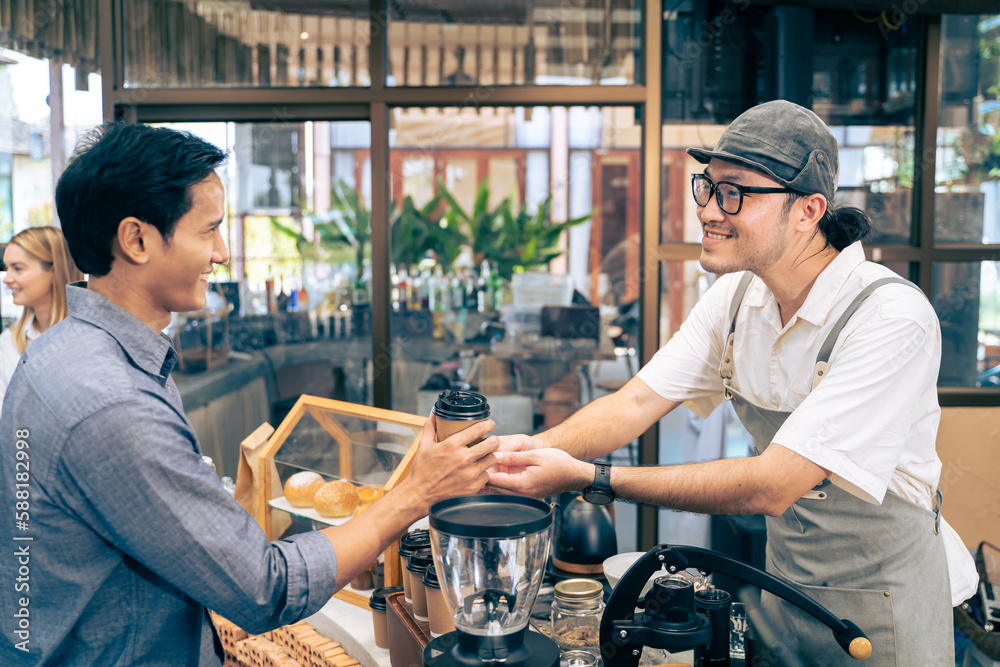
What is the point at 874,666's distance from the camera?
1.40 m

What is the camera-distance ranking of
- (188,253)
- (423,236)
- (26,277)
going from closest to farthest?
1. (188,253)
2. (26,277)
3. (423,236)

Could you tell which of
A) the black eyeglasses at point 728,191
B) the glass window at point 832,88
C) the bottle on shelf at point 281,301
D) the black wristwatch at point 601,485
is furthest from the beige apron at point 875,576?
the bottle on shelf at point 281,301

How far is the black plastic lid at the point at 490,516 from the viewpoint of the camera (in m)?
0.93

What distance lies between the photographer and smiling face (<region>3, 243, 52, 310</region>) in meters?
2.86

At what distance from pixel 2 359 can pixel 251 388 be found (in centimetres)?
113

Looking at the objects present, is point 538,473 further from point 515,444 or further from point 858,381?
point 858,381

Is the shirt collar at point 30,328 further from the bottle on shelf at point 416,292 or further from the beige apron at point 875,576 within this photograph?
the beige apron at point 875,576

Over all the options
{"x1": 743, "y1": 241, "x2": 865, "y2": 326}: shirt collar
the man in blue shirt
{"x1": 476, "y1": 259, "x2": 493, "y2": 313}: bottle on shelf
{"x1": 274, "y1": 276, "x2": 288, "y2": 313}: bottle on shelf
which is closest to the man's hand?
the man in blue shirt

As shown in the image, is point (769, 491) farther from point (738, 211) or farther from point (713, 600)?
point (738, 211)

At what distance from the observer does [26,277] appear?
287cm

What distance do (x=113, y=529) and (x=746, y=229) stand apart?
1.18 m

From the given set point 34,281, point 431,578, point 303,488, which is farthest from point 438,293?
point 431,578

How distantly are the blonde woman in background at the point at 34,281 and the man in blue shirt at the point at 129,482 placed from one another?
210 centimetres

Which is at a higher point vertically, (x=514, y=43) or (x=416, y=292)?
(x=514, y=43)
